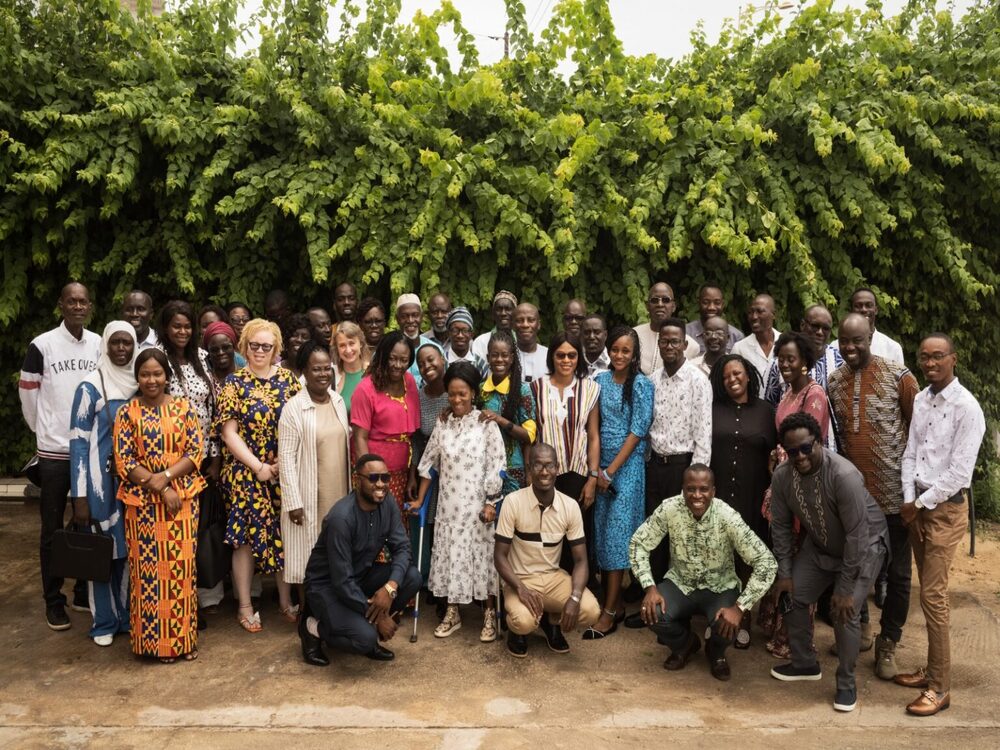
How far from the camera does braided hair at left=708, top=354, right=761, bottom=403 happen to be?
534cm

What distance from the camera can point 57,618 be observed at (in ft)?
18.1

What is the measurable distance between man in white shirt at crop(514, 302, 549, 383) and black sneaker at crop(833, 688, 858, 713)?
8.79 feet

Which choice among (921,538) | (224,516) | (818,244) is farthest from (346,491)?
(818,244)

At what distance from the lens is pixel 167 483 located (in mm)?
4941

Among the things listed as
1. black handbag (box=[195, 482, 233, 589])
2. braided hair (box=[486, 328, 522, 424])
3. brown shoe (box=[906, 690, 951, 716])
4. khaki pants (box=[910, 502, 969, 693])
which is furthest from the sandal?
khaki pants (box=[910, 502, 969, 693])

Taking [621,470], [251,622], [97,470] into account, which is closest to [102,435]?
[97,470]

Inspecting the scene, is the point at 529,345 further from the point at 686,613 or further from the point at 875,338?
the point at 875,338

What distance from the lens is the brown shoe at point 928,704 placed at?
439cm

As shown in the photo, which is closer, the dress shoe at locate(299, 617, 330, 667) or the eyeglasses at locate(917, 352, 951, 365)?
the eyeglasses at locate(917, 352, 951, 365)

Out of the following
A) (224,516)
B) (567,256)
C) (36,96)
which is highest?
(36,96)

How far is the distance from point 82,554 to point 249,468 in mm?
1038

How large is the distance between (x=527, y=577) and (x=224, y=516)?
6.65 ft

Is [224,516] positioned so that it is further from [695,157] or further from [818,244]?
[818,244]

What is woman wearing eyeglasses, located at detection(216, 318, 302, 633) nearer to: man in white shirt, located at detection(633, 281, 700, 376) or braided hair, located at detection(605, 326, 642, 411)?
braided hair, located at detection(605, 326, 642, 411)
